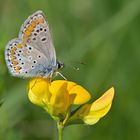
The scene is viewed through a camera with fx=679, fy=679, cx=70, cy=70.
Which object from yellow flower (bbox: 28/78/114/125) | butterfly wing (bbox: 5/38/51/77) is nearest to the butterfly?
butterfly wing (bbox: 5/38/51/77)

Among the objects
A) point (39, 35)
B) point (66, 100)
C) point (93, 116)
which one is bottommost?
point (93, 116)

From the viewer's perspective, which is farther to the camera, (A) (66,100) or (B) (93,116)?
(B) (93,116)

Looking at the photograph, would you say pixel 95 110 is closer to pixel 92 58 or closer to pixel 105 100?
pixel 105 100

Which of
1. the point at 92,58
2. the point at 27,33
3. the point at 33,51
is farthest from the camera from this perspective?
the point at 92,58

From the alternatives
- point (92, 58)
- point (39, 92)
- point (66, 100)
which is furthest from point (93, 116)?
point (92, 58)

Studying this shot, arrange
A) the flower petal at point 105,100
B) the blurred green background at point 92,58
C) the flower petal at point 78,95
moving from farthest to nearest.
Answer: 1. the blurred green background at point 92,58
2. the flower petal at point 105,100
3. the flower petal at point 78,95

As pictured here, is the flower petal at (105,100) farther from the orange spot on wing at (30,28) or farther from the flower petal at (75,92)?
the orange spot on wing at (30,28)

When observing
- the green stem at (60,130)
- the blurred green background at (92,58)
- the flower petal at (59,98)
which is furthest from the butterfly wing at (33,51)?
the blurred green background at (92,58)
